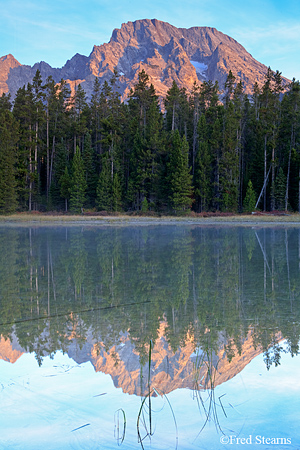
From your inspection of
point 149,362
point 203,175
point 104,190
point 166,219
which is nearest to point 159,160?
point 203,175

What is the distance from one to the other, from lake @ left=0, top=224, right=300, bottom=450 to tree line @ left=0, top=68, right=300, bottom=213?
3796 cm

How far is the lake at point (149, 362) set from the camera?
11.6 ft

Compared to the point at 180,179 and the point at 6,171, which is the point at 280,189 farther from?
the point at 6,171

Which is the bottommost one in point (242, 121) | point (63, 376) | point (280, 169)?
point (63, 376)

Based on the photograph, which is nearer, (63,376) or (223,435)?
(223,435)

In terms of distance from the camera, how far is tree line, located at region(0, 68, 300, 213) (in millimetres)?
47844

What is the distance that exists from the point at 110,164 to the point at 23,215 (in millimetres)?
12154

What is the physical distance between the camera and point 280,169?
4838 cm

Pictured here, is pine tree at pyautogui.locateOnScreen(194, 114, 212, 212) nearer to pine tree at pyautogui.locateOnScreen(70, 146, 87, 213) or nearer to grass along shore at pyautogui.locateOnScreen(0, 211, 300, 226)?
grass along shore at pyautogui.locateOnScreen(0, 211, 300, 226)

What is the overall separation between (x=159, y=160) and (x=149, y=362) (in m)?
48.8

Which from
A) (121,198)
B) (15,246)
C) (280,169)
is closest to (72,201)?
(121,198)

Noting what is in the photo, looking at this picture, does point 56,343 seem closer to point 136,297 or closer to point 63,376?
point 63,376

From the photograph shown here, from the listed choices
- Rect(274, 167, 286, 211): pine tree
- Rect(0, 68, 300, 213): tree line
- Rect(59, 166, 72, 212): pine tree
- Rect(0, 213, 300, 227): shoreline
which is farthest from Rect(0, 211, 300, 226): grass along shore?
Rect(59, 166, 72, 212): pine tree

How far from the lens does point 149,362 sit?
373cm
